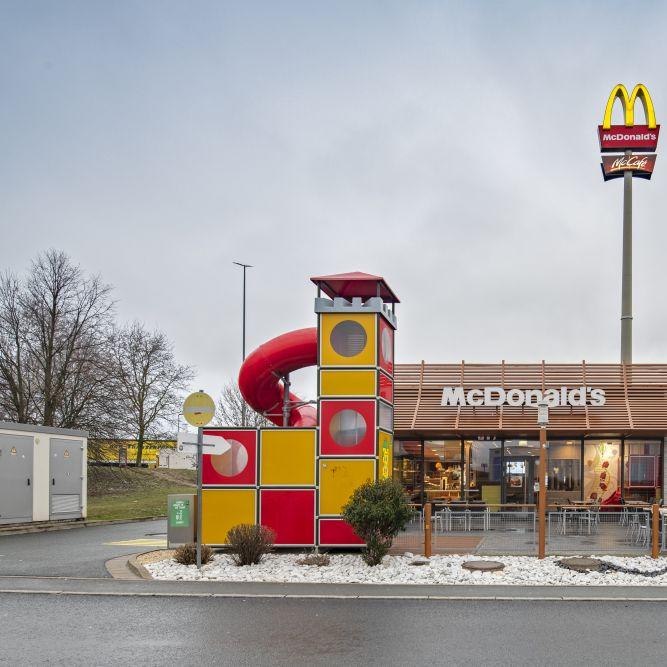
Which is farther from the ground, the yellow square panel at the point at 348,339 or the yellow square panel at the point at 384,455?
the yellow square panel at the point at 348,339

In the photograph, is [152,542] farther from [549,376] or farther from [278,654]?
[549,376]

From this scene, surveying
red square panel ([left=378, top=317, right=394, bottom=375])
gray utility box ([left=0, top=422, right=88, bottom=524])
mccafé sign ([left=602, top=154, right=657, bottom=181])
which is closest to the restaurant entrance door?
red square panel ([left=378, top=317, right=394, bottom=375])

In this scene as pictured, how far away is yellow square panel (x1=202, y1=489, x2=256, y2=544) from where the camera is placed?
16891mm

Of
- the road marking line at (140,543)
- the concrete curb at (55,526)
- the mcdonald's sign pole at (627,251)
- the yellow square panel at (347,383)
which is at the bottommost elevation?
the concrete curb at (55,526)

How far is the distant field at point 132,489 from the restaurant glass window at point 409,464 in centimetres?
985

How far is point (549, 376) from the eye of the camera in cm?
2897

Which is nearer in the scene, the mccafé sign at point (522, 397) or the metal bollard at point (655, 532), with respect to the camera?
the metal bollard at point (655, 532)

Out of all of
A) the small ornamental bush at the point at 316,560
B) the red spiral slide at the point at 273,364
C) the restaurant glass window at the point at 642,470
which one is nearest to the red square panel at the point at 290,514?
the small ornamental bush at the point at 316,560

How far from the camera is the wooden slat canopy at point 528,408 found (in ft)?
88.8

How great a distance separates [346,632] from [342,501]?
6.68m

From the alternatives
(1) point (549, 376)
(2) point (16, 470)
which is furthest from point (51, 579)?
(1) point (549, 376)

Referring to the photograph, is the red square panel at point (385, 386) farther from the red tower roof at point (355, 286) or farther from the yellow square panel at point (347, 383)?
the red tower roof at point (355, 286)

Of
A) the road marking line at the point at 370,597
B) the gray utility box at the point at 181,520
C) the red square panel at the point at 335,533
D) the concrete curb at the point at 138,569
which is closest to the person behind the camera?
the road marking line at the point at 370,597

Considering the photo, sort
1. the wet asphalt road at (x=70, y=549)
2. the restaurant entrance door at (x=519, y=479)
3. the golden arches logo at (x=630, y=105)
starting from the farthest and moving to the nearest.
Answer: the golden arches logo at (x=630, y=105), the restaurant entrance door at (x=519, y=479), the wet asphalt road at (x=70, y=549)
